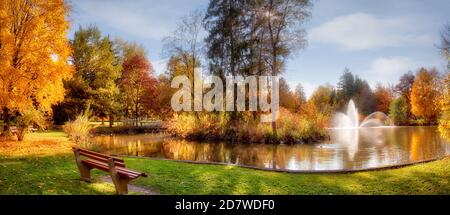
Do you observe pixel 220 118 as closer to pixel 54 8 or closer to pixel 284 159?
pixel 284 159

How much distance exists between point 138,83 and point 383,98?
40829 mm

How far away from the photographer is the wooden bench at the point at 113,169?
21.0ft

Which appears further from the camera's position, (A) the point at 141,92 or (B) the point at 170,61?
(A) the point at 141,92

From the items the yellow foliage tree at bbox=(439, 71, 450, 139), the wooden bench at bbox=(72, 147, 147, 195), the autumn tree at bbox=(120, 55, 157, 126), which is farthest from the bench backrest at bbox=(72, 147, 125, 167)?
the autumn tree at bbox=(120, 55, 157, 126)

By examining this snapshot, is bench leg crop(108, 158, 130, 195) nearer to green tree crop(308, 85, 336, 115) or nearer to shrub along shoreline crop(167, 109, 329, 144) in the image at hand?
shrub along shoreline crop(167, 109, 329, 144)

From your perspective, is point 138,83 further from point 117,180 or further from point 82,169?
point 117,180

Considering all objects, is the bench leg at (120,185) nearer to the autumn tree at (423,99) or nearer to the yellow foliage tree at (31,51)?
the yellow foliage tree at (31,51)

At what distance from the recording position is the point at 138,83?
3509cm

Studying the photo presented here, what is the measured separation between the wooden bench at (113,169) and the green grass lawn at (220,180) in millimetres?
382

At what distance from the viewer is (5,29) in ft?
47.0

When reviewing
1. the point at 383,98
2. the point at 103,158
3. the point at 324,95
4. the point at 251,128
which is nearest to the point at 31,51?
the point at 103,158

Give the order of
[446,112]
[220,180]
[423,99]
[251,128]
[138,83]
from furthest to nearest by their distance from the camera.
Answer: [423,99] → [138,83] → [251,128] → [446,112] → [220,180]
